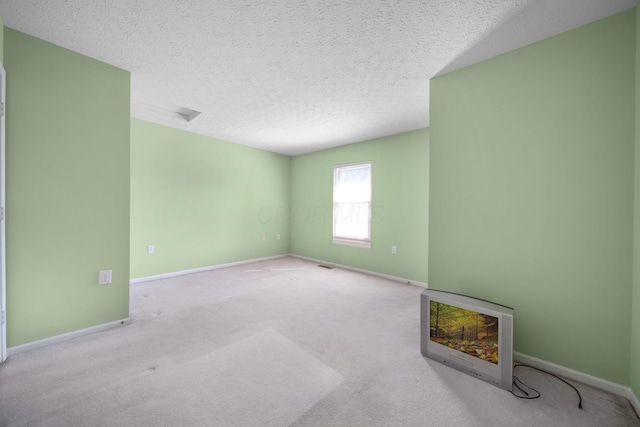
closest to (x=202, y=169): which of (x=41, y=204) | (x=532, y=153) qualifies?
(x=41, y=204)

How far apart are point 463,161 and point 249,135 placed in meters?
3.43

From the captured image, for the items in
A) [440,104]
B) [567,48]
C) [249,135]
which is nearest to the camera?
[567,48]

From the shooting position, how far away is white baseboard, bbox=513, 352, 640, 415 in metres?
1.50

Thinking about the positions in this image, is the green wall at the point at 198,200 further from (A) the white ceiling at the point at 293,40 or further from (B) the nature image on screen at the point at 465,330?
(B) the nature image on screen at the point at 465,330

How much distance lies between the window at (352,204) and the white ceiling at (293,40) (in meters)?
1.74

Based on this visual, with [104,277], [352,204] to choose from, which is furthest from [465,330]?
[352,204]

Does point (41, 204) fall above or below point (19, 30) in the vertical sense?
below

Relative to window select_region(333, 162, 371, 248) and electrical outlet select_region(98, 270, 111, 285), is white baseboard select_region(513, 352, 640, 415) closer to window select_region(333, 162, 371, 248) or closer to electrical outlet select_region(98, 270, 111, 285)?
window select_region(333, 162, 371, 248)

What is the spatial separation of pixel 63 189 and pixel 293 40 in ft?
7.38

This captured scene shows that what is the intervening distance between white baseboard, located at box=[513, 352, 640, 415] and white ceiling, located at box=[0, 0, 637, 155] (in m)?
2.35

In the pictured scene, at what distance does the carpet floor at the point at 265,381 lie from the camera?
1.36 m

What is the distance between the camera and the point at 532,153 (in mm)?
1832

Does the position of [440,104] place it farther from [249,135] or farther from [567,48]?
[249,135]

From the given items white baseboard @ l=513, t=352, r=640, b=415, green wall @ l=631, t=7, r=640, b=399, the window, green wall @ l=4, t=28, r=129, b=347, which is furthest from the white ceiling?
white baseboard @ l=513, t=352, r=640, b=415
